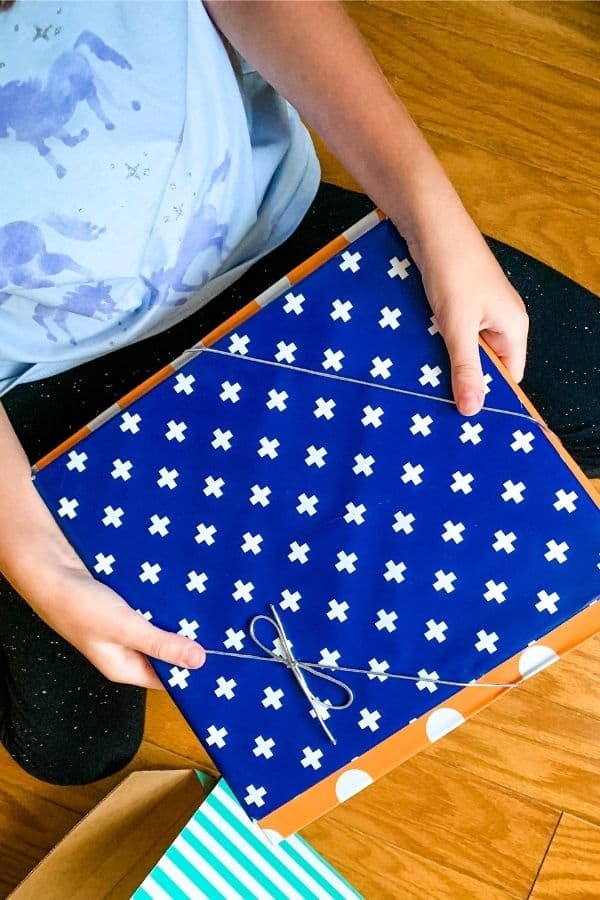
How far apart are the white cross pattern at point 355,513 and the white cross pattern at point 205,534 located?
3.4 inches

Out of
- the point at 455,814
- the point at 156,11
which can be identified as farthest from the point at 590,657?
the point at 156,11

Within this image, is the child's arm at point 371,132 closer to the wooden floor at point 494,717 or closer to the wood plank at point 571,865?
the wooden floor at point 494,717

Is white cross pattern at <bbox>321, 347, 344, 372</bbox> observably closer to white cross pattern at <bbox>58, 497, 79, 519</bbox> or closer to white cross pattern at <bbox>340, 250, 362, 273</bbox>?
white cross pattern at <bbox>340, 250, 362, 273</bbox>

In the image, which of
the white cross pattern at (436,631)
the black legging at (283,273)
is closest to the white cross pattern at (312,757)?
the white cross pattern at (436,631)

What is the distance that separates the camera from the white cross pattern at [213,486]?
0.54 metres

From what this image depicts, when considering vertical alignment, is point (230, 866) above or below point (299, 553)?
below

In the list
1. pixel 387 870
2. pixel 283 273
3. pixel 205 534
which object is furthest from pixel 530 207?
pixel 387 870

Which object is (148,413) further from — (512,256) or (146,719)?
(146,719)

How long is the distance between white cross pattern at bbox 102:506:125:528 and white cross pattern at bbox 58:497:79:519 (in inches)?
0.9

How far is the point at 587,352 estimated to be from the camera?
0.68 meters

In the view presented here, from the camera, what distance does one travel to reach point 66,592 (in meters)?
0.57

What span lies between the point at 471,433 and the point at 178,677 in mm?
245

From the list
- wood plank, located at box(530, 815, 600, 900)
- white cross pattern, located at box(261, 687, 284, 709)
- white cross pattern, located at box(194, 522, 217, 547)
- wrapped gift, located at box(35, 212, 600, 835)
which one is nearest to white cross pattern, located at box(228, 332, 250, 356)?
wrapped gift, located at box(35, 212, 600, 835)

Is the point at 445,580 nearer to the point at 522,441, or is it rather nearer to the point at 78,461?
the point at 522,441
